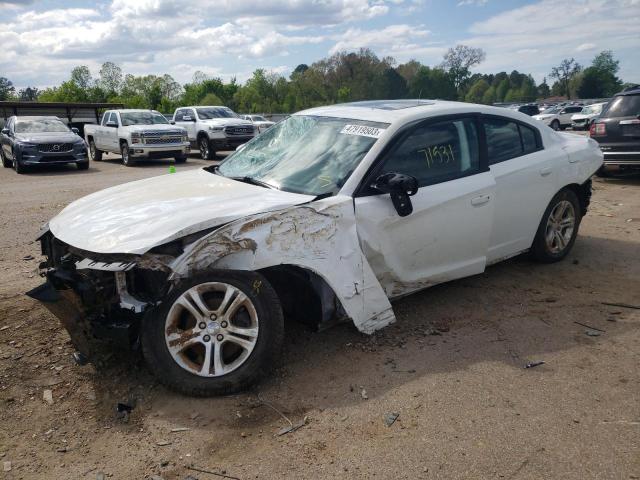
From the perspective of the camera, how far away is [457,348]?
3.85 m

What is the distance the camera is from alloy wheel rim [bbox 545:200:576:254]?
17.9 ft

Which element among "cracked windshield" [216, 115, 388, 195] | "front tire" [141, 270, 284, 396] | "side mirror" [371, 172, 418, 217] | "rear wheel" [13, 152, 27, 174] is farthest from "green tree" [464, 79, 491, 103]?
"front tire" [141, 270, 284, 396]

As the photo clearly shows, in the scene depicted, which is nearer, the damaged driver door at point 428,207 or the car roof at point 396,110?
the damaged driver door at point 428,207

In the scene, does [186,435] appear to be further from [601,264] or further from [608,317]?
[601,264]

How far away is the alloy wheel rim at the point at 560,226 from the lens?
5.46 metres

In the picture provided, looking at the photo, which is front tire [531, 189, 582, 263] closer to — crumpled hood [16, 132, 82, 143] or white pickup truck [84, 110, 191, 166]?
white pickup truck [84, 110, 191, 166]

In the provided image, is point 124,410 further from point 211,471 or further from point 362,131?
point 362,131

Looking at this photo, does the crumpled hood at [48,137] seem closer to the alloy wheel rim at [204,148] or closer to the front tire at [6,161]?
the front tire at [6,161]

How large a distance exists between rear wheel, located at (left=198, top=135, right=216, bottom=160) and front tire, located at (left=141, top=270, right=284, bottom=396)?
55.0 ft

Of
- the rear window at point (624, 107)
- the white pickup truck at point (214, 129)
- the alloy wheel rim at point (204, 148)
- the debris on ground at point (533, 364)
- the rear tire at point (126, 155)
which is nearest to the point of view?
the debris on ground at point (533, 364)

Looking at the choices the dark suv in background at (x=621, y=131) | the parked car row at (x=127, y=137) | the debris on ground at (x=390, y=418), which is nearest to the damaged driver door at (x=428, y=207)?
the debris on ground at (x=390, y=418)

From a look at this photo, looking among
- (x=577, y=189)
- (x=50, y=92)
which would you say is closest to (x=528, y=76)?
(x=50, y=92)

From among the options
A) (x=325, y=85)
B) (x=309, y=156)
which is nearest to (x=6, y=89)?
(x=325, y=85)

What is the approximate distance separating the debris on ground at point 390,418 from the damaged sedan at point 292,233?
771 mm
